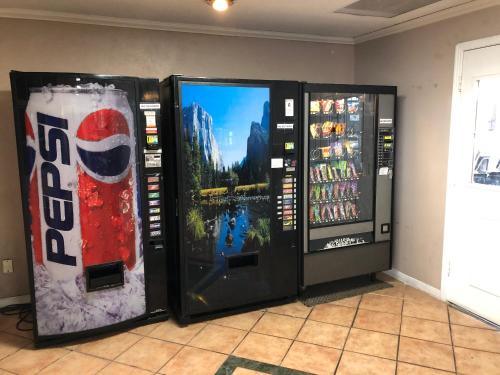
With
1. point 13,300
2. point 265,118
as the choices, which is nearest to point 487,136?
point 265,118

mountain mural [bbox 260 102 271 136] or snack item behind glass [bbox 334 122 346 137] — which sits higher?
mountain mural [bbox 260 102 271 136]

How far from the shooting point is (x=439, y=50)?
3113mm

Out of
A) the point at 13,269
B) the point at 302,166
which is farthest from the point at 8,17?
the point at 302,166

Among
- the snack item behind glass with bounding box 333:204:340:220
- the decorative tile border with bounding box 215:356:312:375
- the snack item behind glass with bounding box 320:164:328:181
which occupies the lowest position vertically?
the decorative tile border with bounding box 215:356:312:375

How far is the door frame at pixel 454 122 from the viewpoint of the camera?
2.78 meters

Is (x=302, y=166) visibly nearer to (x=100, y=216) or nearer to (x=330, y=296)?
(x=330, y=296)

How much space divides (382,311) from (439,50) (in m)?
→ 2.14

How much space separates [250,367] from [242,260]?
2.74ft

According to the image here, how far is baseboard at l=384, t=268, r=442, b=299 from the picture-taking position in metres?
3.32

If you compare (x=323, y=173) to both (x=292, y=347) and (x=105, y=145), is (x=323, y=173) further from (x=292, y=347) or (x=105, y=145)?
(x=105, y=145)

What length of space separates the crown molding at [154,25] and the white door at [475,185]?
1447 mm

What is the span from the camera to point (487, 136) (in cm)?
282

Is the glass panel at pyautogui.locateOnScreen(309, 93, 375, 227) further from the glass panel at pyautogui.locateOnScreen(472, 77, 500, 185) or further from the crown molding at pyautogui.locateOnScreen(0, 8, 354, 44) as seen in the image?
the crown molding at pyautogui.locateOnScreen(0, 8, 354, 44)

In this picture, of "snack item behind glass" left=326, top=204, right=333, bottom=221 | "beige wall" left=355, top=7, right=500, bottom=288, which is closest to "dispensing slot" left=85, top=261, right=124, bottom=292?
"snack item behind glass" left=326, top=204, right=333, bottom=221
